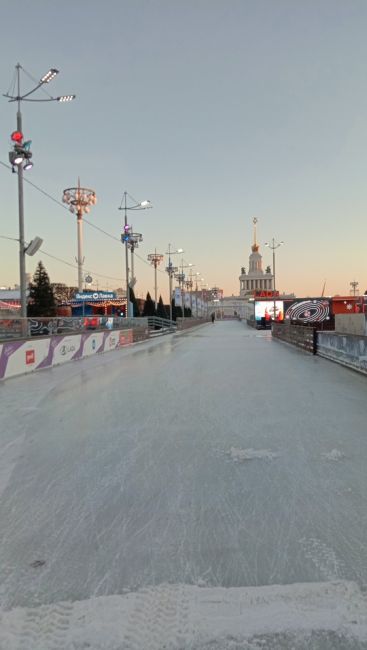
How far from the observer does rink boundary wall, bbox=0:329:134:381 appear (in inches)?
530

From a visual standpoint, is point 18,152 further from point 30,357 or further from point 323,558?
point 323,558

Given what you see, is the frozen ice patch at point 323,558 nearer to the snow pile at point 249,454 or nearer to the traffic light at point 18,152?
the snow pile at point 249,454

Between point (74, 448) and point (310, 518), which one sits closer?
point (310, 518)

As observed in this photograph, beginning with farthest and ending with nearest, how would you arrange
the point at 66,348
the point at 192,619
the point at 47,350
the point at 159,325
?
the point at 159,325
the point at 66,348
the point at 47,350
the point at 192,619

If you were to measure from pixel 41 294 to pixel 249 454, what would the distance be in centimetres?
7392

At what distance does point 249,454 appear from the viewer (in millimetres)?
5629

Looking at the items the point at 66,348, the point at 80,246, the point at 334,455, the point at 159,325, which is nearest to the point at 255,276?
the point at 80,246

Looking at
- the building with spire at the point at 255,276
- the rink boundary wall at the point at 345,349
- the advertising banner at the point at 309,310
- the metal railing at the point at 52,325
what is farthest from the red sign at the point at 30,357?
the building with spire at the point at 255,276

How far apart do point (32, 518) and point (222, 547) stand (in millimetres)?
1625

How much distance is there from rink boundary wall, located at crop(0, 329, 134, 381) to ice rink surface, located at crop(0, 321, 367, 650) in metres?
5.71

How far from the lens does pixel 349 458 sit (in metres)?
5.42

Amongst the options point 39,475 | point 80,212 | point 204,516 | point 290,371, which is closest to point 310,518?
point 204,516

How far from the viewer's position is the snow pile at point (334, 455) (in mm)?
5430

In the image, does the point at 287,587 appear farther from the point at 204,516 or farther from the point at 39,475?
the point at 39,475
